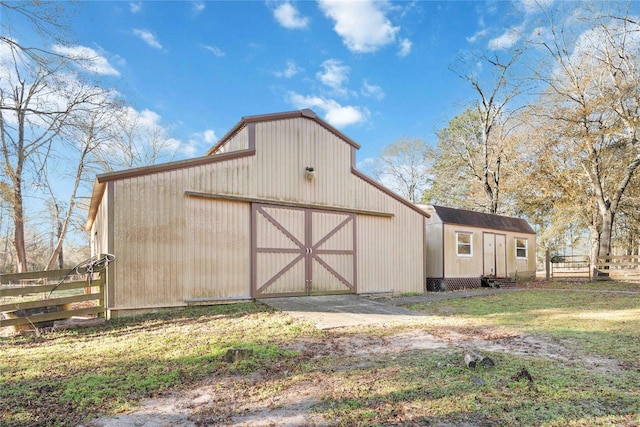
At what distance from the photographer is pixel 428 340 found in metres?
5.68

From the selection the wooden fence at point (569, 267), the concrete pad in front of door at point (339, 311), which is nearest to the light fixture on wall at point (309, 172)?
the concrete pad in front of door at point (339, 311)

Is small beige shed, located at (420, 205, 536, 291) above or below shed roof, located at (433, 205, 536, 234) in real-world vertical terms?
below

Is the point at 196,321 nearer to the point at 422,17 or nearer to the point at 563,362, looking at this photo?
the point at 563,362

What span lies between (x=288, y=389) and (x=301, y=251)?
21.1 ft

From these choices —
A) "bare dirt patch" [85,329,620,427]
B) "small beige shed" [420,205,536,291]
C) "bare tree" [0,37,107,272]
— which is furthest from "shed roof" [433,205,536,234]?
"bare tree" [0,37,107,272]

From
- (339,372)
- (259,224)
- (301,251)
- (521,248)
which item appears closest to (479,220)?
(521,248)

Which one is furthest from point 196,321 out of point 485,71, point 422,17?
point 485,71

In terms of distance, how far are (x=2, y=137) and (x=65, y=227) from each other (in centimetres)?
796

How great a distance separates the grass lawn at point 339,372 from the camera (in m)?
3.20

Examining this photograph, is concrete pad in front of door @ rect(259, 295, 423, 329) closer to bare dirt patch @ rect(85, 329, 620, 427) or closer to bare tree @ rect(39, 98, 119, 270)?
bare dirt patch @ rect(85, 329, 620, 427)

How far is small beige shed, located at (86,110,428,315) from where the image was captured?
25.4 feet

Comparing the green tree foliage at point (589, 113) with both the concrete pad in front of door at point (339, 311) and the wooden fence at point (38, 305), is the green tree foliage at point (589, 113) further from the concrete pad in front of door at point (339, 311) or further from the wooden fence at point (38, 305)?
the wooden fence at point (38, 305)

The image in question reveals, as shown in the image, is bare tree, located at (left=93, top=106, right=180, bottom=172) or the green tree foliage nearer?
the green tree foliage

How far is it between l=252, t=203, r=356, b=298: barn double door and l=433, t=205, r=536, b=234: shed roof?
16.9 feet
